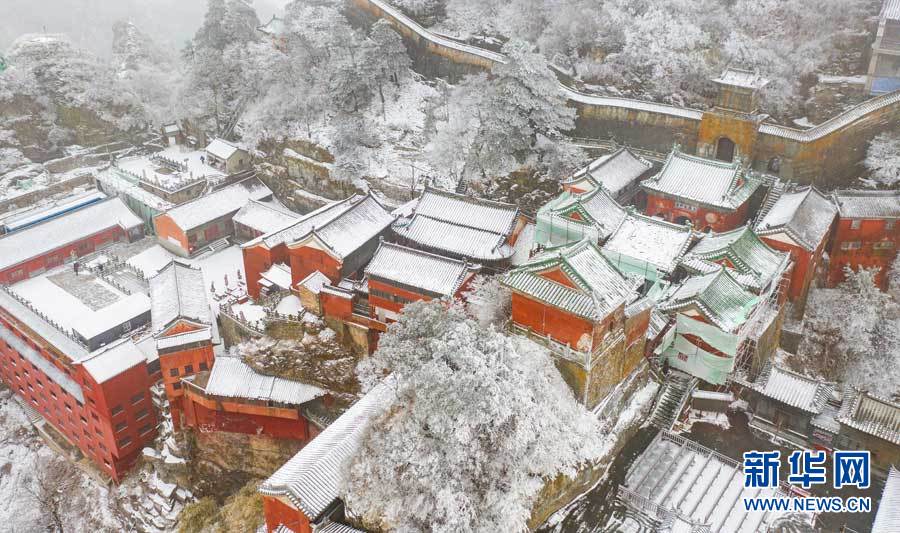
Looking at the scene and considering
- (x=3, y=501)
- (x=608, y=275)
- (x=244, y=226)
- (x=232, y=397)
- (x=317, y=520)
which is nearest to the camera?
(x=317, y=520)

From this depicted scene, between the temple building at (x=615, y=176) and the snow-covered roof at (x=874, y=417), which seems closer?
the snow-covered roof at (x=874, y=417)

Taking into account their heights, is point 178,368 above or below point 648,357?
below

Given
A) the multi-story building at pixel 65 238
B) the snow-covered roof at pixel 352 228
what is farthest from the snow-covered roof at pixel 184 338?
the multi-story building at pixel 65 238

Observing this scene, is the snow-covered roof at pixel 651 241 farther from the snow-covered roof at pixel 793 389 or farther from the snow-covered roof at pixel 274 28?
the snow-covered roof at pixel 274 28

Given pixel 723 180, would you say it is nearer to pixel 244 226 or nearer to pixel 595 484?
pixel 595 484

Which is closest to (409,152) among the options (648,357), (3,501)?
(648,357)

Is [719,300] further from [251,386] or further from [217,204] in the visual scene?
[217,204]
